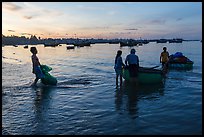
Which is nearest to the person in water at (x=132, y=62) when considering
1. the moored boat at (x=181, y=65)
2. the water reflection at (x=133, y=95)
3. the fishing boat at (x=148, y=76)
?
the fishing boat at (x=148, y=76)

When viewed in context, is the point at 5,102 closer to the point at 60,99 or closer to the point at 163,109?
the point at 60,99

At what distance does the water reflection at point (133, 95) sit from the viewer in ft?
32.6

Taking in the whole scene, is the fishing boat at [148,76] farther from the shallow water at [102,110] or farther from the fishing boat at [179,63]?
the fishing boat at [179,63]

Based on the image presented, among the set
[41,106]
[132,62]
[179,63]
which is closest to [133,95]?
[132,62]

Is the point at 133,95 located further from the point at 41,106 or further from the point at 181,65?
the point at 181,65

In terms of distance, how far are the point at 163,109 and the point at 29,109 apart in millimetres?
4696

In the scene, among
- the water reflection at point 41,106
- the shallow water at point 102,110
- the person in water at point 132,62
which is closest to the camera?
the shallow water at point 102,110

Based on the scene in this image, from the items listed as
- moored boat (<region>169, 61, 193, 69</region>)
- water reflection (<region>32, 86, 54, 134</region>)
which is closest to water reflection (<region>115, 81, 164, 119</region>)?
water reflection (<region>32, 86, 54, 134</region>)

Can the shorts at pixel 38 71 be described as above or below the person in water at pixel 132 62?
below

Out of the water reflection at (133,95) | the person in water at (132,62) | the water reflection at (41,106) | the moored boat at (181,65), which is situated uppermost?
the person in water at (132,62)

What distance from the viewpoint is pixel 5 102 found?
1105 cm

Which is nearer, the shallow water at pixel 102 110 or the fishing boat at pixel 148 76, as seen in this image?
the shallow water at pixel 102 110

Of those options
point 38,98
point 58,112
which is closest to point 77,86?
A: point 38,98

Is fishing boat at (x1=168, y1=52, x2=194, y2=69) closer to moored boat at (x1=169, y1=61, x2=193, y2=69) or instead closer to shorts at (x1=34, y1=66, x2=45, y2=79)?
moored boat at (x1=169, y1=61, x2=193, y2=69)
